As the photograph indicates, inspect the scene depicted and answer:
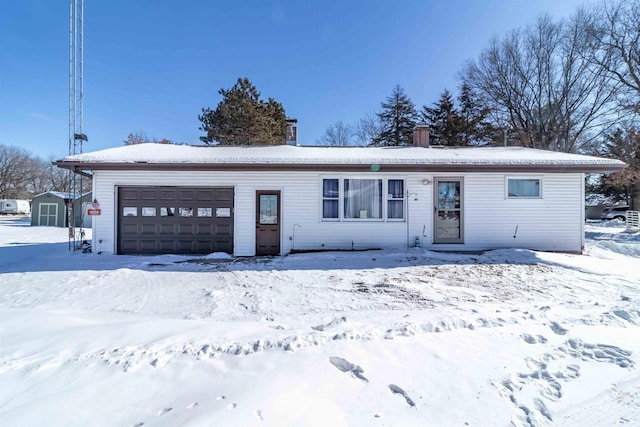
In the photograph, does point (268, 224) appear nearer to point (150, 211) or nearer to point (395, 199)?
point (150, 211)

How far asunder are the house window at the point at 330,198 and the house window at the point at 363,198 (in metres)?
0.27

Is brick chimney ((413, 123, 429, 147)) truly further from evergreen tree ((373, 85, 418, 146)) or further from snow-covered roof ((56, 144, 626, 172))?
evergreen tree ((373, 85, 418, 146))

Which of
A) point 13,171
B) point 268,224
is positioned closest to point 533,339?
point 268,224

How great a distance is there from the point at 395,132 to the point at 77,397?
27.7 meters

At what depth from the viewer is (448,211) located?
912 centimetres

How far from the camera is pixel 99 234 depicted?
8672 millimetres

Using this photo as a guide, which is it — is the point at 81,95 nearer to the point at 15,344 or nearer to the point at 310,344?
the point at 15,344

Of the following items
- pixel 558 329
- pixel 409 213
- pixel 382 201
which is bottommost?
pixel 558 329

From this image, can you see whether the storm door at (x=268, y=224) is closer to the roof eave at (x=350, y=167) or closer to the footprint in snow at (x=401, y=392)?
the roof eave at (x=350, y=167)

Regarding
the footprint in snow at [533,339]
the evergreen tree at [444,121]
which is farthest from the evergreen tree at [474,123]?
the footprint in snow at [533,339]

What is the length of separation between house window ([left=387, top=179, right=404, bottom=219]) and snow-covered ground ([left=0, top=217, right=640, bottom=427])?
336cm

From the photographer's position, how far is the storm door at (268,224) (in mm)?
8945

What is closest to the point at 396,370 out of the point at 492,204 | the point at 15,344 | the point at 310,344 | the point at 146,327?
the point at 310,344

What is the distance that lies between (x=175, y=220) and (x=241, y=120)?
15009 millimetres
